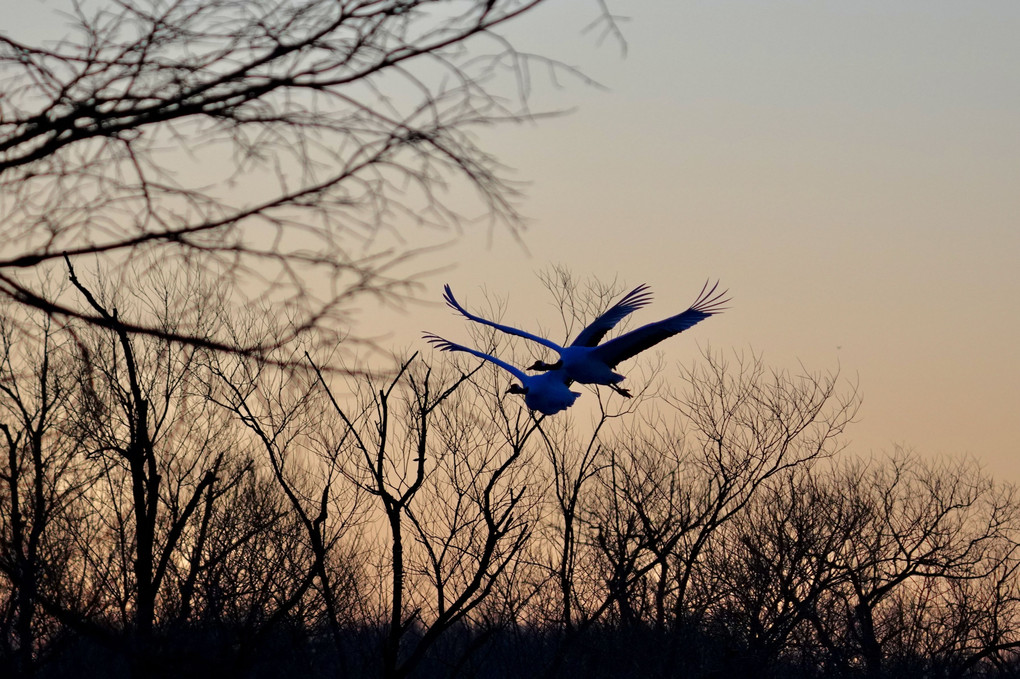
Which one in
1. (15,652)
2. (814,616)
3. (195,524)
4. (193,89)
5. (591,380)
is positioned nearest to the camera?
(193,89)

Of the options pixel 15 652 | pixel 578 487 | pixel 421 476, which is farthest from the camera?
pixel 578 487

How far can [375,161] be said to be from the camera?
3287 mm

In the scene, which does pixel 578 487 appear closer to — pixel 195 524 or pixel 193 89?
pixel 195 524

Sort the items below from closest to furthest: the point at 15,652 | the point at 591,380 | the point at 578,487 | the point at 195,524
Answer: the point at 591,380 → the point at 15,652 → the point at 195,524 → the point at 578,487

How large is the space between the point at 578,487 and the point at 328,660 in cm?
737

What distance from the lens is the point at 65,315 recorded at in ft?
10.9

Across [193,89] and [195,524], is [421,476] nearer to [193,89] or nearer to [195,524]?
[193,89]

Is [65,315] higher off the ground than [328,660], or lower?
lower

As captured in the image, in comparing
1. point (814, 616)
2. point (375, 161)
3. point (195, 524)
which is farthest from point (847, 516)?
point (375, 161)

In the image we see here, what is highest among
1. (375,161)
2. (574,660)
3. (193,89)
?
(574,660)

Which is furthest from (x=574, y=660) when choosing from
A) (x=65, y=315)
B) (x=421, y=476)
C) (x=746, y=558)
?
(x=65, y=315)

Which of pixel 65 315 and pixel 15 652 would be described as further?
pixel 15 652

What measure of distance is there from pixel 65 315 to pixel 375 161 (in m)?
1.08

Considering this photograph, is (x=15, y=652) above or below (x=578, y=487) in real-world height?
below
